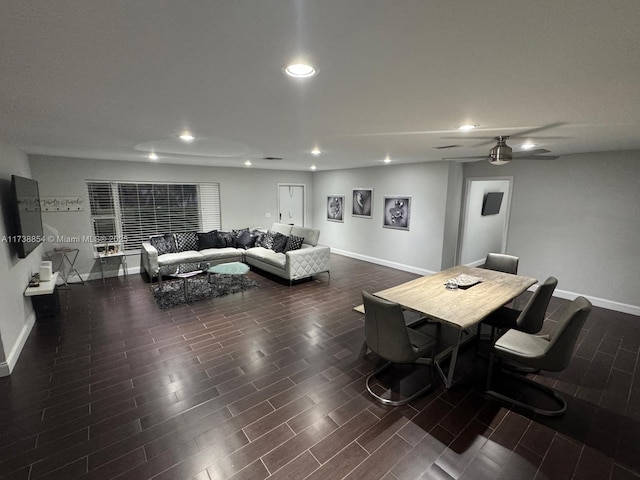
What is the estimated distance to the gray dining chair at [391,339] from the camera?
2.35 metres

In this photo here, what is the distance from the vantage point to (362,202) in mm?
7547

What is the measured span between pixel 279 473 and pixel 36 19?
2595 millimetres

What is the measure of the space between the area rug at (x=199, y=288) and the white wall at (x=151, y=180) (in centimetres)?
167

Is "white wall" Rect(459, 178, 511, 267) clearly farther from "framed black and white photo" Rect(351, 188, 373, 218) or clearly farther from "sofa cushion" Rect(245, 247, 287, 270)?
"sofa cushion" Rect(245, 247, 287, 270)

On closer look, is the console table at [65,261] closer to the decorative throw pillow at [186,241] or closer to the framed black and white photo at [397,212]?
the decorative throw pillow at [186,241]

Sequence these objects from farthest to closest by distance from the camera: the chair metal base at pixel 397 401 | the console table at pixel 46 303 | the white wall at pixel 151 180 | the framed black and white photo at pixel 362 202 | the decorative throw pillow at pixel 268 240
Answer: the framed black and white photo at pixel 362 202 < the decorative throw pillow at pixel 268 240 < the white wall at pixel 151 180 < the console table at pixel 46 303 < the chair metal base at pixel 397 401

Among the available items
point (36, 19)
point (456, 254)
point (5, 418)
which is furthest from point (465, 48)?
point (456, 254)

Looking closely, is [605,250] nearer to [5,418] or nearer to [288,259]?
[288,259]

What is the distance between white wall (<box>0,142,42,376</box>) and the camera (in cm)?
286

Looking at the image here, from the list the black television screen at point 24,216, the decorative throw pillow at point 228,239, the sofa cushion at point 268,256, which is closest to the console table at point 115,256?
the black television screen at point 24,216

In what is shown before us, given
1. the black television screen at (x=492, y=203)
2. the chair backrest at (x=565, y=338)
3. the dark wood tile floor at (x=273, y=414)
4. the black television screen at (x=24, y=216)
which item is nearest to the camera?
the dark wood tile floor at (x=273, y=414)

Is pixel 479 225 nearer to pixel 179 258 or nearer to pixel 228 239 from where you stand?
pixel 228 239

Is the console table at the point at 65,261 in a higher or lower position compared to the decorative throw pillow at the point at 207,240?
lower

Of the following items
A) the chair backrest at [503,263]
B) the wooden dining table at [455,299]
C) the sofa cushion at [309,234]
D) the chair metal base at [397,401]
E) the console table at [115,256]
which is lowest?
the chair metal base at [397,401]
